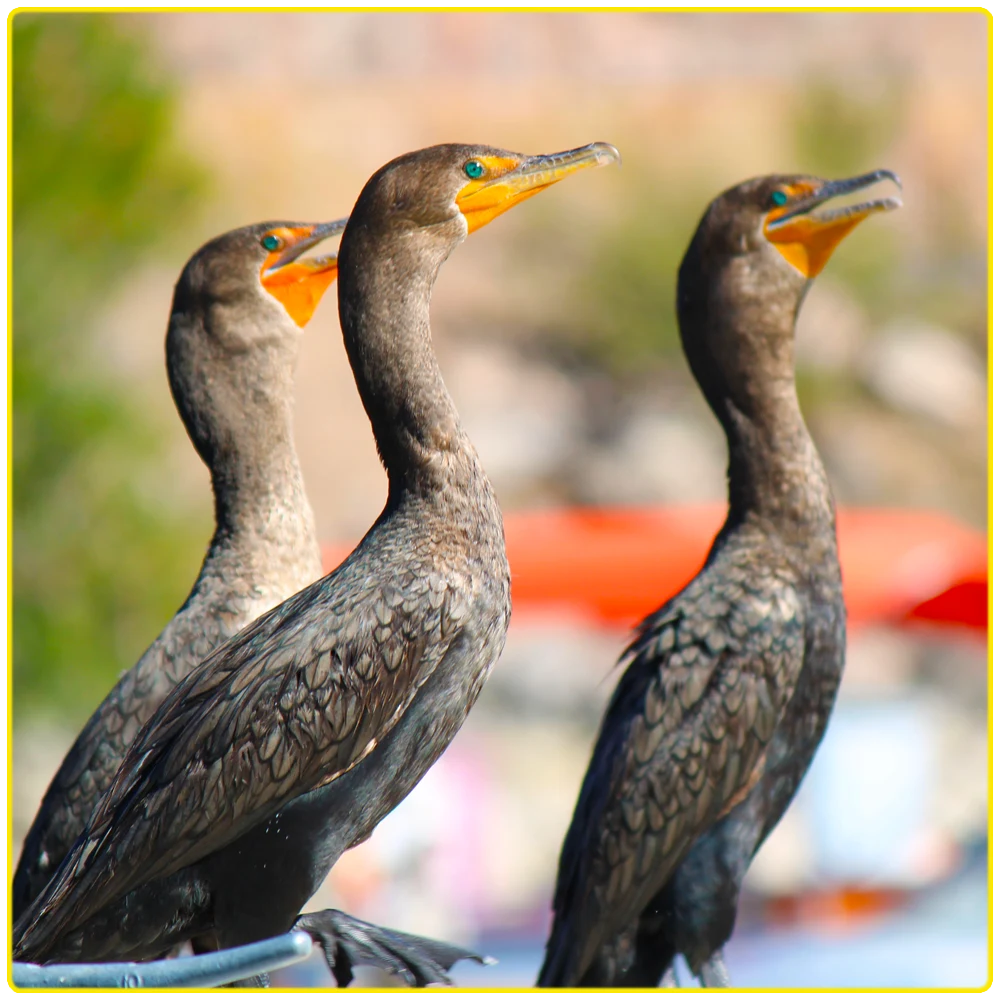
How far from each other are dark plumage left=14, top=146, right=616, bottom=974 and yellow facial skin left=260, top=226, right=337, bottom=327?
29.0 inches

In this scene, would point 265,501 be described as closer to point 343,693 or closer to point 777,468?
point 343,693

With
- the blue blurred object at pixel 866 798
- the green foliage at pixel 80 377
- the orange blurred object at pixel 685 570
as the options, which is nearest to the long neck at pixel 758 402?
the orange blurred object at pixel 685 570

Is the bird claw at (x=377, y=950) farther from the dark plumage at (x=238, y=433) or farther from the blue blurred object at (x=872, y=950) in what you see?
the blue blurred object at (x=872, y=950)

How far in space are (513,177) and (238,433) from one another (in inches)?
45.1

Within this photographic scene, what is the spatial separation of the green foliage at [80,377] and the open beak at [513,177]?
9981 millimetres

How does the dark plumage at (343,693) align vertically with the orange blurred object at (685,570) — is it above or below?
below

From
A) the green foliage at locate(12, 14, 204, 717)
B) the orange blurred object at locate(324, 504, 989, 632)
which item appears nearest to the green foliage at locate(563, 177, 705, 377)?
the green foliage at locate(12, 14, 204, 717)

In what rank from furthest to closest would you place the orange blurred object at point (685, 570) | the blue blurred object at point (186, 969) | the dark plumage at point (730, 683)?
the orange blurred object at point (685, 570) → the dark plumage at point (730, 683) → the blue blurred object at point (186, 969)

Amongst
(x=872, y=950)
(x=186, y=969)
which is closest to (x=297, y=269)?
(x=186, y=969)

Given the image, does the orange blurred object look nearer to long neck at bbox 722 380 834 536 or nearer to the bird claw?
long neck at bbox 722 380 834 536

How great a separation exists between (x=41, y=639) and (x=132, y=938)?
403 inches

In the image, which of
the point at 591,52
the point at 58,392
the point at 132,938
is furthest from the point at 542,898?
the point at 591,52

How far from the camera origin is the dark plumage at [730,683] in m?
3.63

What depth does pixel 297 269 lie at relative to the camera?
382cm
